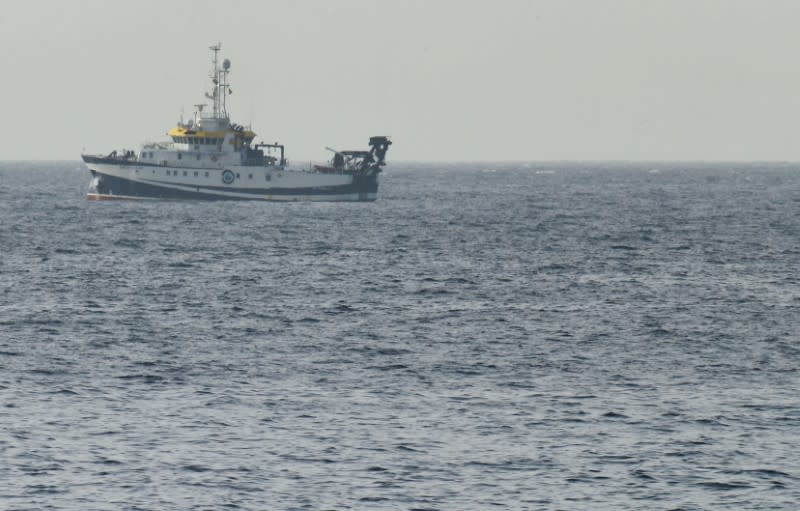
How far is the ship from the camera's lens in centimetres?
14088

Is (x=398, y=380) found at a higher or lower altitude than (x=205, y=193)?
lower

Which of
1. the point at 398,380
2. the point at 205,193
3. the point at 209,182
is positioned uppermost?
the point at 209,182

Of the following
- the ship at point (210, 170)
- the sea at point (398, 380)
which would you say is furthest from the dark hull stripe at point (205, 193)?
the sea at point (398, 380)

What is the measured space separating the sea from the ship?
177 feet

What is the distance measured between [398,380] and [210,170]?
104181 millimetres

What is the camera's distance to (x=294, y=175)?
146625 mm

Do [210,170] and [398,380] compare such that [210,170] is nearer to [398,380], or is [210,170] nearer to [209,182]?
[209,182]

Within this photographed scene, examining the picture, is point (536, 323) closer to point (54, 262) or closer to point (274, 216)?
point (54, 262)

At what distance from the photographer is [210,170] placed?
5591 inches

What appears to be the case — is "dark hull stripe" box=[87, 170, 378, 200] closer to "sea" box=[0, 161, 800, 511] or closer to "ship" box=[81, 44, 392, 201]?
"ship" box=[81, 44, 392, 201]

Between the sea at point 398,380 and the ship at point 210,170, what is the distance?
177 ft

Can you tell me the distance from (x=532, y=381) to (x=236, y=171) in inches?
4175

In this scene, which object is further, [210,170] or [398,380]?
[210,170]

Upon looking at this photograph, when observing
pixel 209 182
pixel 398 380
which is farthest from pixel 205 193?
pixel 398 380
